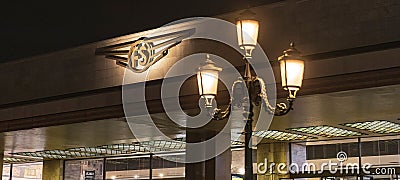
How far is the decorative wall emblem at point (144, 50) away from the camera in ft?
27.1

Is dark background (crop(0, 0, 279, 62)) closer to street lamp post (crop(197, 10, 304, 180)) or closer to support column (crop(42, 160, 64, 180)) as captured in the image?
street lamp post (crop(197, 10, 304, 180))

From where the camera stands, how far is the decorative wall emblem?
827cm

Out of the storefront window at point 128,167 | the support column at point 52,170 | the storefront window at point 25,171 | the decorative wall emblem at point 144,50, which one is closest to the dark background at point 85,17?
the decorative wall emblem at point 144,50

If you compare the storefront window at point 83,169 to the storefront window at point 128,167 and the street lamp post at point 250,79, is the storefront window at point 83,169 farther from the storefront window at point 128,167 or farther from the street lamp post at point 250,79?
the street lamp post at point 250,79

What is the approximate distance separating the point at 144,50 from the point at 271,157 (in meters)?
3.96

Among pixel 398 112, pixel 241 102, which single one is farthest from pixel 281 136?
pixel 241 102

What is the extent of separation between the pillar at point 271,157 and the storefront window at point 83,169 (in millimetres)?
4368

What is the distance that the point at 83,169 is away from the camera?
49.7 feet

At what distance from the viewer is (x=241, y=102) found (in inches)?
211

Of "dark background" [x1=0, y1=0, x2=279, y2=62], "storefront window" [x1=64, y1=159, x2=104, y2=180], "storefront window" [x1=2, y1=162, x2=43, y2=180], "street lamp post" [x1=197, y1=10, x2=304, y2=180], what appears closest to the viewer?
"street lamp post" [x1=197, y1=10, x2=304, y2=180]

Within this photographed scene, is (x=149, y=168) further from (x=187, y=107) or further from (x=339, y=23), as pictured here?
(x=339, y=23)

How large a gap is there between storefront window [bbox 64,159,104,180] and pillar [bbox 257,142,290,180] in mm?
4368

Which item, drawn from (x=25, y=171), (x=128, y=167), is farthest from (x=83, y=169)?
(x=25, y=171)

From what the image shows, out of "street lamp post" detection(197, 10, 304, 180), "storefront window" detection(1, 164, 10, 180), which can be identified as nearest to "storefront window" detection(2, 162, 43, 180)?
"storefront window" detection(1, 164, 10, 180)
